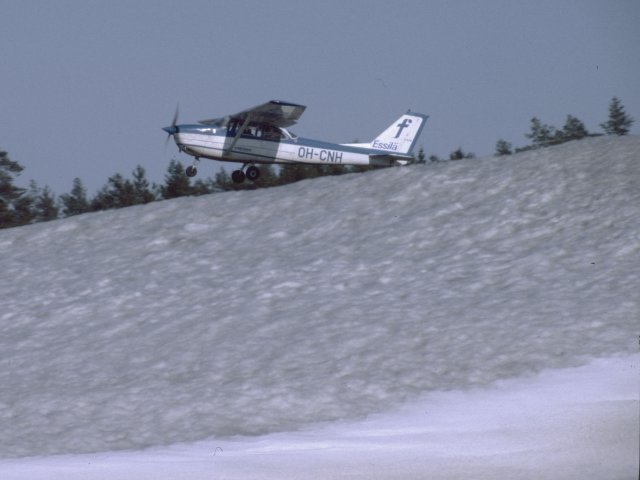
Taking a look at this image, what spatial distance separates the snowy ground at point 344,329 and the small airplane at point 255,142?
1887 cm

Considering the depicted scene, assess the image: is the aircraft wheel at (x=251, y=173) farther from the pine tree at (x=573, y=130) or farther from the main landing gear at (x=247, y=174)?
the pine tree at (x=573, y=130)

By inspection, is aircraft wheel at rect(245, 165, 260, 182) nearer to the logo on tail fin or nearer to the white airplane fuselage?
the white airplane fuselage

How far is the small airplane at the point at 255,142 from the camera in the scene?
117 ft

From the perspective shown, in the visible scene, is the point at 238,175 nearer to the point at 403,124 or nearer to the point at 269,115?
the point at 269,115

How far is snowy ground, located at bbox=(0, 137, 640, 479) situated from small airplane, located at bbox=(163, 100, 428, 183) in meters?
18.9

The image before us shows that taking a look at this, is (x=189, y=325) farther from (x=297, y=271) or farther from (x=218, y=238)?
(x=218, y=238)

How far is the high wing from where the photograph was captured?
3616 cm

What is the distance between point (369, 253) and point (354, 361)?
335 cm

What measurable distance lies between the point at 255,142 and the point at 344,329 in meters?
25.1

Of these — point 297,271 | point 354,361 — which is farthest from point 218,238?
point 354,361

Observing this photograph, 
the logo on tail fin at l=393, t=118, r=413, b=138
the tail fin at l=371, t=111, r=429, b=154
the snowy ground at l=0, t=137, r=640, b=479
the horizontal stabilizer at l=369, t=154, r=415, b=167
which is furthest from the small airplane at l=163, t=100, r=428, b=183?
the snowy ground at l=0, t=137, r=640, b=479

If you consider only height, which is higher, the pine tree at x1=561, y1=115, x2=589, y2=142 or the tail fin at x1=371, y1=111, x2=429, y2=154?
the tail fin at x1=371, y1=111, x2=429, y2=154

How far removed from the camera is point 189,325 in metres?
12.0

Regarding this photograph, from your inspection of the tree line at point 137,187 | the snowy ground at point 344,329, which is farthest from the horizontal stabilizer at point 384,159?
the snowy ground at point 344,329
